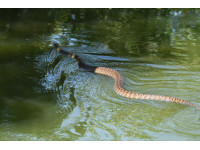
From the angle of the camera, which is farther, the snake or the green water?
the snake

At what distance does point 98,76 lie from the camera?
10.3 meters

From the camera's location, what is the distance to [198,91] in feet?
28.3

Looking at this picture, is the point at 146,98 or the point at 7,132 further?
the point at 146,98

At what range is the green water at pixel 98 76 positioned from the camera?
22.5 feet

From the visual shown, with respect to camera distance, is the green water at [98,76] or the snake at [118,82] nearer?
the green water at [98,76]

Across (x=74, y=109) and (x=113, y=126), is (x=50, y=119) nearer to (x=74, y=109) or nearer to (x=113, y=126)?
(x=74, y=109)

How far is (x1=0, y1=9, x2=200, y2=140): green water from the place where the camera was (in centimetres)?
686

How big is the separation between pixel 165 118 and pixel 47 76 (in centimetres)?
449

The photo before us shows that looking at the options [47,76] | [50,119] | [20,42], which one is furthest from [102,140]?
[20,42]

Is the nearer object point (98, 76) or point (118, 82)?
point (118, 82)

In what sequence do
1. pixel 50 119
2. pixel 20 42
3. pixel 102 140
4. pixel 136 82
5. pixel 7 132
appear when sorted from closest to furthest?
pixel 102 140
pixel 7 132
pixel 50 119
pixel 136 82
pixel 20 42

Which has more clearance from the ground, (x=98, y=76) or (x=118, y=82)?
(x=118, y=82)
